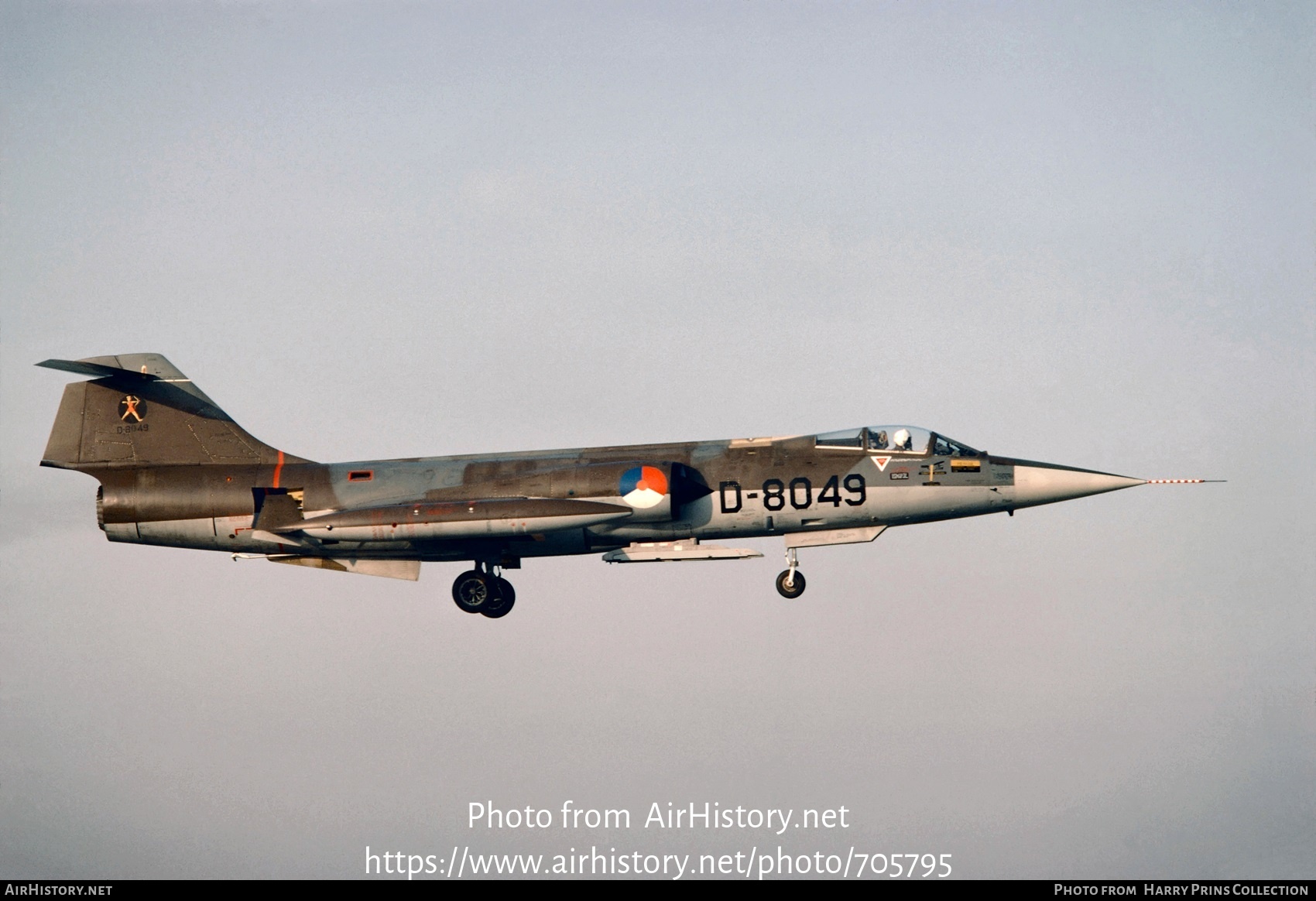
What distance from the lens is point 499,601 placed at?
3027cm

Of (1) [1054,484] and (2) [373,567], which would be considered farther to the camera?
(2) [373,567]

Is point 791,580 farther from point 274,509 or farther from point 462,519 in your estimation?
point 274,509

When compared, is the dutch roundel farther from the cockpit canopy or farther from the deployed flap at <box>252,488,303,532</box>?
the deployed flap at <box>252,488,303,532</box>

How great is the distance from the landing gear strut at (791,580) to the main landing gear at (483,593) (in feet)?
19.2

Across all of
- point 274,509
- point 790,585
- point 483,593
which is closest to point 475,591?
point 483,593

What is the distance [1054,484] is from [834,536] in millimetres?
4456

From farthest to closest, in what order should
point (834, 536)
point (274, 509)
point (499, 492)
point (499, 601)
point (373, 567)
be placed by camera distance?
point (499, 601) < point (274, 509) < point (373, 567) < point (499, 492) < point (834, 536)

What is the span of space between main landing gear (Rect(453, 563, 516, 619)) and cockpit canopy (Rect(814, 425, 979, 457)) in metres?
7.32

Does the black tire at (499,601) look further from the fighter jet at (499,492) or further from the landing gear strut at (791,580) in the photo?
the landing gear strut at (791,580)

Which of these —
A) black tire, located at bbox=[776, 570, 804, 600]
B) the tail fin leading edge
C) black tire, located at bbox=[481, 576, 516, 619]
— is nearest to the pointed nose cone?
black tire, located at bbox=[776, 570, 804, 600]
